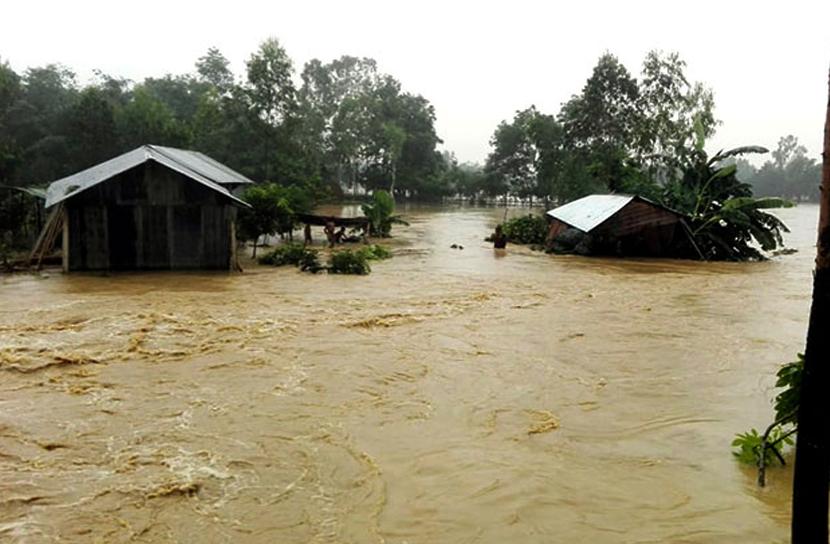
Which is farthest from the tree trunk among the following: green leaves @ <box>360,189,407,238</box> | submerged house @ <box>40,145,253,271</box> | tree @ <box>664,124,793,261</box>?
green leaves @ <box>360,189,407,238</box>

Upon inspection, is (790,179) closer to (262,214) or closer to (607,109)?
(607,109)

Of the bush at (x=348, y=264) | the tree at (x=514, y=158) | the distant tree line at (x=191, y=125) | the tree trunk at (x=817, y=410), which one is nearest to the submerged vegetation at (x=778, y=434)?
the tree trunk at (x=817, y=410)

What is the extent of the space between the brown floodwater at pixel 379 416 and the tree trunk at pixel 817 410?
209 cm

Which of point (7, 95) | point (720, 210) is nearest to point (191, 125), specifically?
point (7, 95)

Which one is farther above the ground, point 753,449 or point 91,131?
point 91,131

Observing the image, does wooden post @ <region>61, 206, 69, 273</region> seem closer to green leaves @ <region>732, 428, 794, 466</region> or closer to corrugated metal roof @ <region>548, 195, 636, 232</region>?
green leaves @ <region>732, 428, 794, 466</region>

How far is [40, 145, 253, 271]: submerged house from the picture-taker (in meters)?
15.9

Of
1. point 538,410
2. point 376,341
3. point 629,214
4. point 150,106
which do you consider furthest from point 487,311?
point 150,106

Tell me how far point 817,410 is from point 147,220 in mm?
16096

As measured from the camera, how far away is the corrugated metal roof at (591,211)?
73.9 ft

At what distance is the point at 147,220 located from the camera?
1625 cm

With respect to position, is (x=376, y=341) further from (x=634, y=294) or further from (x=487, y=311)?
(x=634, y=294)

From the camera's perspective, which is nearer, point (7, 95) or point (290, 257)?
point (290, 257)

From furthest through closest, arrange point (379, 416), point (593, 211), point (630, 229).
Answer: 1. point (593, 211)
2. point (630, 229)
3. point (379, 416)
